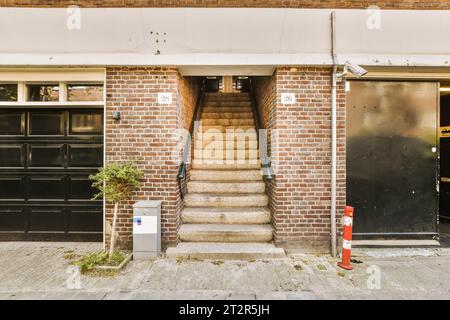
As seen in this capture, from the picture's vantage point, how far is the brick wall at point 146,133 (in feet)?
17.1

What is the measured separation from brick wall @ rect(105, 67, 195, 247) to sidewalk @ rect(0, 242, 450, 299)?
0.96 meters

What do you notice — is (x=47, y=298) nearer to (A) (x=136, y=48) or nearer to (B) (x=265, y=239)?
(B) (x=265, y=239)

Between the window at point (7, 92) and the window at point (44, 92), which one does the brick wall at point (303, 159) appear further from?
the window at point (7, 92)

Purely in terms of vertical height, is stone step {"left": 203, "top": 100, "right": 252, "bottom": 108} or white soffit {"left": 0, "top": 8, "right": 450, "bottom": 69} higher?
white soffit {"left": 0, "top": 8, "right": 450, "bottom": 69}

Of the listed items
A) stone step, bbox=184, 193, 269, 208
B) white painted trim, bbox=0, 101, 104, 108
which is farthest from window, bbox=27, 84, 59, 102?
stone step, bbox=184, 193, 269, 208

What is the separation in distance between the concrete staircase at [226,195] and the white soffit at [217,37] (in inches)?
101

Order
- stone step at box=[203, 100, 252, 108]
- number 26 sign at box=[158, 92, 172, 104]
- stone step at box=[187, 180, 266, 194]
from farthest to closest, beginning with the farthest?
1. stone step at box=[203, 100, 252, 108]
2. stone step at box=[187, 180, 266, 194]
3. number 26 sign at box=[158, 92, 172, 104]

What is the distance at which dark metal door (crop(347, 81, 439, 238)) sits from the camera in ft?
18.1

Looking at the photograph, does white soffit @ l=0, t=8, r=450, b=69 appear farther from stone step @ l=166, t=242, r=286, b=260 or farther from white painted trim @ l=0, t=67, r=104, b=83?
stone step @ l=166, t=242, r=286, b=260

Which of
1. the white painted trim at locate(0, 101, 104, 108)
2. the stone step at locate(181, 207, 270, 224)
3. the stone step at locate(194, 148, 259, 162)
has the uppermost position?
the white painted trim at locate(0, 101, 104, 108)

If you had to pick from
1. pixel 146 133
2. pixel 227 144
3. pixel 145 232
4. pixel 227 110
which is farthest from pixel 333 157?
pixel 227 110

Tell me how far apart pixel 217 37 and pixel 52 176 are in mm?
4357

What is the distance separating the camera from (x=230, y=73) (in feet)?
18.1
